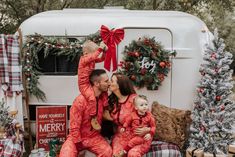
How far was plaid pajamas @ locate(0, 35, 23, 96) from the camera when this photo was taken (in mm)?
6219

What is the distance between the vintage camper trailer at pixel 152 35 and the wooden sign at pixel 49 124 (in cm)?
19

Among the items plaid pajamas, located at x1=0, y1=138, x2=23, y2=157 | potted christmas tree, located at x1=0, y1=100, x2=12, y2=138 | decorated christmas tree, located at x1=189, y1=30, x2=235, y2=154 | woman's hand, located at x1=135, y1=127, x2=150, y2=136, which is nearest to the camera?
woman's hand, located at x1=135, y1=127, x2=150, y2=136

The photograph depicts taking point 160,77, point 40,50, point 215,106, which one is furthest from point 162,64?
point 40,50

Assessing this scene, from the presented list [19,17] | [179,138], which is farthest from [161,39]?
[19,17]

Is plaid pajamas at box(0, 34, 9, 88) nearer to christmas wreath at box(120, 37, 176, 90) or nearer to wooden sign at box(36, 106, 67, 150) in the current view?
wooden sign at box(36, 106, 67, 150)

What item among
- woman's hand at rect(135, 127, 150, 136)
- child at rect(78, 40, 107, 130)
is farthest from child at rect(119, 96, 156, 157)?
child at rect(78, 40, 107, 130)

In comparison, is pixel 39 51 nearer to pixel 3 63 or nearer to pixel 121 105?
pixel 3 63

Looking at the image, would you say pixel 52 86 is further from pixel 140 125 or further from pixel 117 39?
pixel 140 125

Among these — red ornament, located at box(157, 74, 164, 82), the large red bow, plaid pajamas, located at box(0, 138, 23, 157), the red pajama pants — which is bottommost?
plaid pajamas, located at box(0, 138, 23, 157)

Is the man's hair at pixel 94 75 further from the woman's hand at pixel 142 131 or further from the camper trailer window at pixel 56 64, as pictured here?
the camper trailer window at pixel 56 64

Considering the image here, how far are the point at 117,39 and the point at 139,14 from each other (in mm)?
1435

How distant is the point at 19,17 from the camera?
12.9 m

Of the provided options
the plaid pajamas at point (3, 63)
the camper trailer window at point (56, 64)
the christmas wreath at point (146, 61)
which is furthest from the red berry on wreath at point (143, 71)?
the plaid pajamas at point (3, 63)

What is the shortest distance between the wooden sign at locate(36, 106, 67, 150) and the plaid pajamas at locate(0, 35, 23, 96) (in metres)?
0.55
